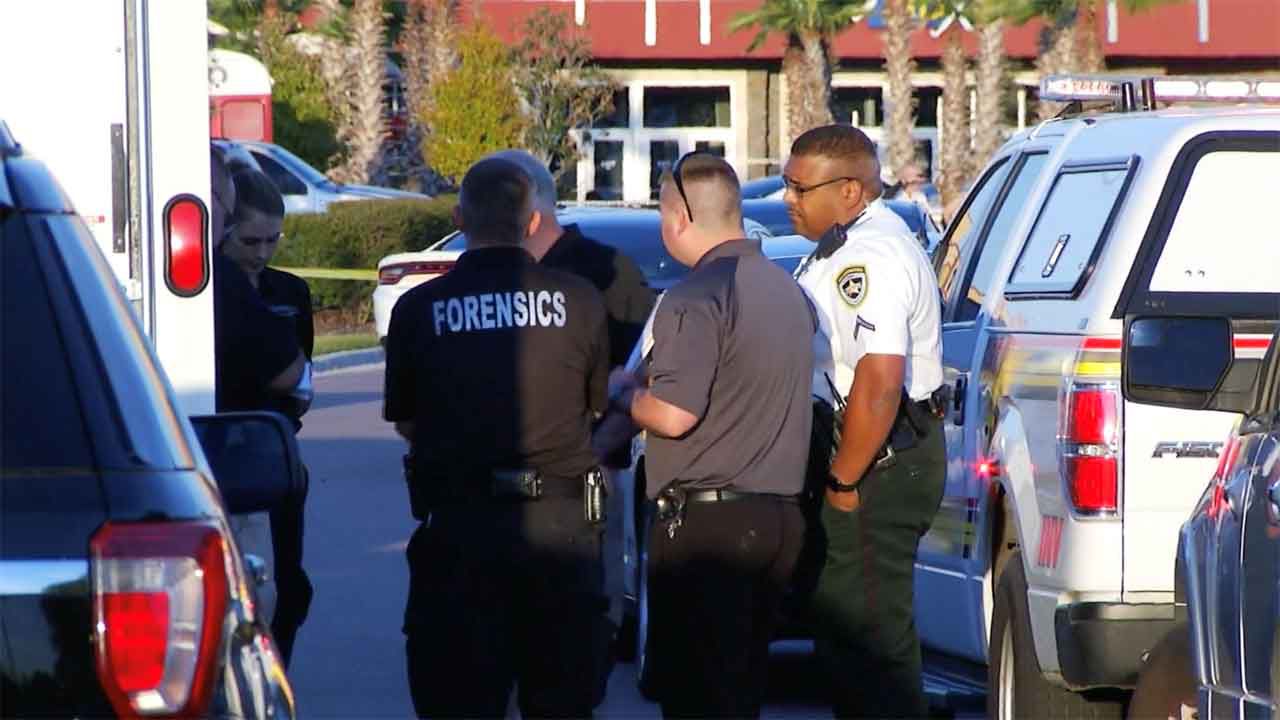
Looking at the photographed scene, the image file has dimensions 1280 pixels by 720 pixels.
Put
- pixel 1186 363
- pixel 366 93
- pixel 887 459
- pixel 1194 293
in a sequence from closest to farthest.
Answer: pixel 1186 363
pixel 1194 293
pixel 887 459
pixel 366 93

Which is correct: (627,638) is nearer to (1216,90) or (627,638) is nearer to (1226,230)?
(1216,90)

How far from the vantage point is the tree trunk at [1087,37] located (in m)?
39.8

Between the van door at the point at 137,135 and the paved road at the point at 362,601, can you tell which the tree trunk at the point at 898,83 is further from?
the van door at the point at 137,135

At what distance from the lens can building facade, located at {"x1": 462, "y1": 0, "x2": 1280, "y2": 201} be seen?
47531mm

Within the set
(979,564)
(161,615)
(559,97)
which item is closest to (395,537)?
(979,564)

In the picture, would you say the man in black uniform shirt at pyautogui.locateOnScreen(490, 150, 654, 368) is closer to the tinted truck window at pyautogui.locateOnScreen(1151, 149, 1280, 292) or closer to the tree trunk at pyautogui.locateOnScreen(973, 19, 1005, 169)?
the tinted truck window at pyautogui.locateOnScreen(1151, 149, 1280, 292)

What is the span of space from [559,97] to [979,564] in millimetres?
35181

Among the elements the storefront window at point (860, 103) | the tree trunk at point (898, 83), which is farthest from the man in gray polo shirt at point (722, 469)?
the storefront window at point (860, 103)

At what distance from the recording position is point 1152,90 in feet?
25.4

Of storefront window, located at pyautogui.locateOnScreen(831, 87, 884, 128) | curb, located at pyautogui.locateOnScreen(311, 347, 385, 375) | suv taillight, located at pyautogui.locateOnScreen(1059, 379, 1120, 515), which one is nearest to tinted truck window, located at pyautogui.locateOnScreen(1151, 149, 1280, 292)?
suv taillight, located at pyautogui.locateOnScreen(1059, 379, 1120, 515)

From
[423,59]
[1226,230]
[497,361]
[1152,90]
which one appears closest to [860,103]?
[423,59]

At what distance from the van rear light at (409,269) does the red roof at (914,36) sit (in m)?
28.2

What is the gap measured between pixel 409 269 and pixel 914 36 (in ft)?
99.7

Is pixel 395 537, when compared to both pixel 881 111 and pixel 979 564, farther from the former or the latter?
pixel 881 111
